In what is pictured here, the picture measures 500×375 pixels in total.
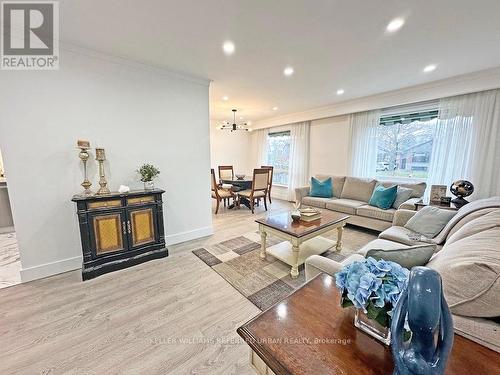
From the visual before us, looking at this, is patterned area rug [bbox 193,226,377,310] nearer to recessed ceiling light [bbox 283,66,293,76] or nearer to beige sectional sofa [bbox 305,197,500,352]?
beige sectional sofa [bbox 305,197,500,352]

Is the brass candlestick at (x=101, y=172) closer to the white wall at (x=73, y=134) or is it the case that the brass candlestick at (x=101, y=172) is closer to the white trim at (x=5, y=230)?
the white wall at (x=73, y=134)

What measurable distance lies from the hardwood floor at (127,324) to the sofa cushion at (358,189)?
3.13 metres

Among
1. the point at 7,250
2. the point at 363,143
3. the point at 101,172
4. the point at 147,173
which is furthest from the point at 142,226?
the point at 363,143

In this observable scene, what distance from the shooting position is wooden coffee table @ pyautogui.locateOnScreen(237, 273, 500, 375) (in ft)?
2.20

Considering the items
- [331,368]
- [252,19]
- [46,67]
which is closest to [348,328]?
[331,368]

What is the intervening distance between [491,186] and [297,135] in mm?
3870

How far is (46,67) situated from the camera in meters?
2.15

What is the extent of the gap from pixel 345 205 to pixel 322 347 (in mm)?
3345

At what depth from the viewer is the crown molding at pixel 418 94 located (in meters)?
2.89

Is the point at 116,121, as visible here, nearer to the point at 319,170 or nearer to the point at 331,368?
the point at 331,368

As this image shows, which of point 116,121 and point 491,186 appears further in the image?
point 491,186

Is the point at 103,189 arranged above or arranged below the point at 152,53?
below

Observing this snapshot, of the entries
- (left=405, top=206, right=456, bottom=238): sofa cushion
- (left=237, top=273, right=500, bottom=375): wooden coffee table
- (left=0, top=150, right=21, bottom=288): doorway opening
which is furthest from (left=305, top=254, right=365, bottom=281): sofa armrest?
(left=0, top=150, right=21, bottom=288): doorway opening

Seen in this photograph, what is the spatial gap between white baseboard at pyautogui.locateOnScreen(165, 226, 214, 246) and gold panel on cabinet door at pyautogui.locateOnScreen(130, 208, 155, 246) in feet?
1.47
